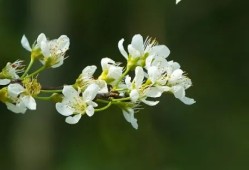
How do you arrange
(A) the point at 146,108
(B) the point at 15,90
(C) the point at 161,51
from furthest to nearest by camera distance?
(A) the point at 146,108
(C) the point at 161,51
(B) the point at 15,90

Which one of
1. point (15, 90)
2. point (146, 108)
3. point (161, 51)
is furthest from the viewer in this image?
point (146, 108)

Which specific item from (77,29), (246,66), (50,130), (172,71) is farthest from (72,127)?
(172,71)

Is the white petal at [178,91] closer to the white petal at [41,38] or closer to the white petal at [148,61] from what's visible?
the white petal at [148,61]

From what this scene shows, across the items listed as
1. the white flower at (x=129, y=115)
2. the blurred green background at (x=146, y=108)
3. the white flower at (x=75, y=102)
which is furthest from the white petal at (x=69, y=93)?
the blurred green background at (x=146, y=108)

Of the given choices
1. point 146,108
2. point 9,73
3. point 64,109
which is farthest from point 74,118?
point 146,108

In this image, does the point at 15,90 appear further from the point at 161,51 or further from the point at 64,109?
the point at 161,51

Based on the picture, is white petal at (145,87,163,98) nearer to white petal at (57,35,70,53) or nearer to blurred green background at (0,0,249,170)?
white petal at (57,35,70,53)

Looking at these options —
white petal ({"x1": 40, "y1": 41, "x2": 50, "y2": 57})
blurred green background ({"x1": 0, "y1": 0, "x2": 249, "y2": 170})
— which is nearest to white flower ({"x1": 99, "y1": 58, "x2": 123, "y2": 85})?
white petal ({"x1": 40, "y1": 41, "x2": 50, "y2": 57})
